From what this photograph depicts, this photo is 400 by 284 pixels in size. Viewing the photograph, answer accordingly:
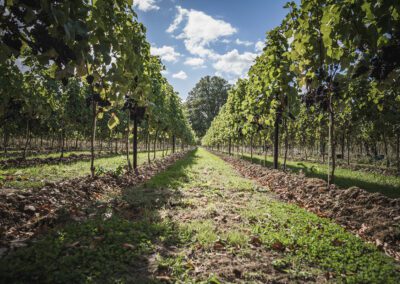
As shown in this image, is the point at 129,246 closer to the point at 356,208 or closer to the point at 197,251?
the point at 197,251

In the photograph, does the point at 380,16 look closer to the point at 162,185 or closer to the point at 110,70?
the point at 110,70

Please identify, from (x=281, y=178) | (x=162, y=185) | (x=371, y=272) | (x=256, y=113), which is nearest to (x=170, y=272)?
(x=371, y=272)

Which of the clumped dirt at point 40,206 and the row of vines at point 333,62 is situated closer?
the row of vines at point 333,62

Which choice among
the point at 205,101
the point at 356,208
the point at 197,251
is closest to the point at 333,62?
the point at 356,208

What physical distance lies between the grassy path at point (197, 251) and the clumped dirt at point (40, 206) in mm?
415

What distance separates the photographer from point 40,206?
5570 mm

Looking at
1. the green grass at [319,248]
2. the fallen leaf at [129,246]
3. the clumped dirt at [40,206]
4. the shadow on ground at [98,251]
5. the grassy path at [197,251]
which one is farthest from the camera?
the clumped dirt at [40,206]

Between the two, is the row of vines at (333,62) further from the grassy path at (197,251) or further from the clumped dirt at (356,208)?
the grassy path at (197,251)

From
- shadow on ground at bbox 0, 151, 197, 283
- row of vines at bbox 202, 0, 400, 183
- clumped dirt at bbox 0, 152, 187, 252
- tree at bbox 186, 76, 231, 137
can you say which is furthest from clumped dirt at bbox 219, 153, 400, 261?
tree at bbox 186, 76, 231, 137

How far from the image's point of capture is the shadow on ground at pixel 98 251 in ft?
10.2

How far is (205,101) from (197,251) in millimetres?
121624

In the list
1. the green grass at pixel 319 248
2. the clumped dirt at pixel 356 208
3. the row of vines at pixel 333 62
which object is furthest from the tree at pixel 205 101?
the green grass at pixel 319 248

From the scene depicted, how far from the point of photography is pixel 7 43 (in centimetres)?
267

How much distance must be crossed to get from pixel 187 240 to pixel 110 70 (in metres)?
3.00
